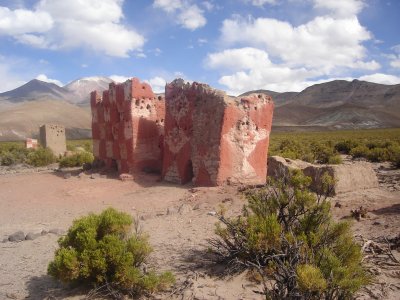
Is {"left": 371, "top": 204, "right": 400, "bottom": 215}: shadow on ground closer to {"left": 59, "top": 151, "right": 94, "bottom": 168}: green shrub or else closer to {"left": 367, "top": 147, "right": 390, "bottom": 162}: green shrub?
{"left": 367, "top": 147, "right": 390, "bottom": 162}: green shrub

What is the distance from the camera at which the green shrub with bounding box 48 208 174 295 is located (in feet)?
15.9

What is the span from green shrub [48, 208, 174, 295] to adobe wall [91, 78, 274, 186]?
Answer: 629 centimetres

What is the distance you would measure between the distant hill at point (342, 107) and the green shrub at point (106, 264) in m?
79.9

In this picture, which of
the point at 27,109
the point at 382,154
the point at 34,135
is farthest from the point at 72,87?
the point at 382,154

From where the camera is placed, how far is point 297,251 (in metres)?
4.47

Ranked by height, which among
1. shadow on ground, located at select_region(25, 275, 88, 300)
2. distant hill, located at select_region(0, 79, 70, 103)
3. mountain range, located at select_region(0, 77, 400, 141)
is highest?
distant hill, located at select_region(0, 79, 70, 103)

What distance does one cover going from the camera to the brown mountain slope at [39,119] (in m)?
70.4

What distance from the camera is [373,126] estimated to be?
79500mm

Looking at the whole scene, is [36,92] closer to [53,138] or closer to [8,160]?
[53,138]

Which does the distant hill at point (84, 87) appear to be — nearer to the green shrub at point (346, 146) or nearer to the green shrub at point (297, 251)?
the green shrub at point (346, 146)

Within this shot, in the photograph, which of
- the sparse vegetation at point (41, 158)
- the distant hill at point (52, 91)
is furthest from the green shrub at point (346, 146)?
the distant hill at point (52, 91)

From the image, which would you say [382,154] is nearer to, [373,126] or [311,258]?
[311,258]

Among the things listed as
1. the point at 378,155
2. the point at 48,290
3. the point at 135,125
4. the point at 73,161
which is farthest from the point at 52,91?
the point at 48,290

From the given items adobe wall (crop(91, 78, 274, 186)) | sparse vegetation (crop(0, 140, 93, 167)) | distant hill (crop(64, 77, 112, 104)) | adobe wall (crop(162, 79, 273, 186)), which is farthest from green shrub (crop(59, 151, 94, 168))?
distant hill (crop(64, 77, 112, 104))
